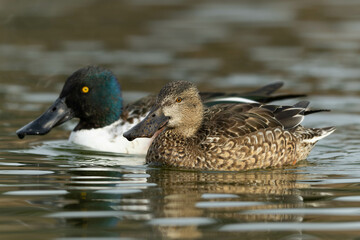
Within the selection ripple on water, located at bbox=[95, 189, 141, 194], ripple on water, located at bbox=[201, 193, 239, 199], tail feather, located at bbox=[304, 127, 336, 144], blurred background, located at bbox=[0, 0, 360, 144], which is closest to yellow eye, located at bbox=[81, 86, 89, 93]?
blurred background, located at bbox=[0, 0, 360, 144]

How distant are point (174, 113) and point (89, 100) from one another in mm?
2119

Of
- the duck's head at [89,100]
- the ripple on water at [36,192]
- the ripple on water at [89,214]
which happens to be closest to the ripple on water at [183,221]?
the ripple on water at [89,214]

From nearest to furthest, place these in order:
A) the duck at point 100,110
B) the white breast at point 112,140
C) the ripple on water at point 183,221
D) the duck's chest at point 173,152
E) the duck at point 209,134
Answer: the ripple on water at point 183,221 → the duck at point 209,134 → the duck's chest at point 173,152 → the white breast at point 112,140 → the duck at point 100,110

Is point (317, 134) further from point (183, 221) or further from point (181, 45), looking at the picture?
point (181, 45)

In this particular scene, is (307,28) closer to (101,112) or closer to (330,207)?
(101,112)

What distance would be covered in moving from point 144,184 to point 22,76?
746 centimetres

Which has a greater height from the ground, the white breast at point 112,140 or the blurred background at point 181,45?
the blurred background at point 181,45

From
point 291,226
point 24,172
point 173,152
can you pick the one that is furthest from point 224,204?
point 24,172

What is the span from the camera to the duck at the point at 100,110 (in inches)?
389

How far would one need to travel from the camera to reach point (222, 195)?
712 centimetres

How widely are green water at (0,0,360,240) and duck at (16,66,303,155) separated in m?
0.29

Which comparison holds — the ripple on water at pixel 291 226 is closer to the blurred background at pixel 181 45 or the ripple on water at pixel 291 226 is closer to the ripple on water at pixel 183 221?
the ripple on water at pixel 183 221

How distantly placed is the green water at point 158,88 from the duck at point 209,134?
0.58ft

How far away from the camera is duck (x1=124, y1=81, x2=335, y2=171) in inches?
327
